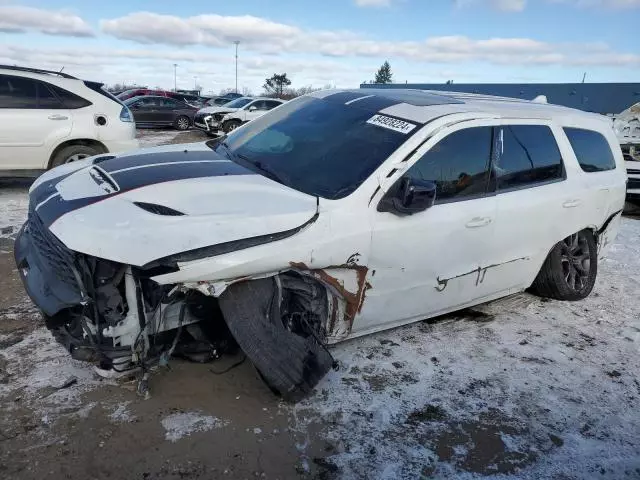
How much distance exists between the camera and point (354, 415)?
2.86m

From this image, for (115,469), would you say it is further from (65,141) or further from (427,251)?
(65,141)

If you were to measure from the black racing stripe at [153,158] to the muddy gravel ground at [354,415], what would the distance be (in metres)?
1.19

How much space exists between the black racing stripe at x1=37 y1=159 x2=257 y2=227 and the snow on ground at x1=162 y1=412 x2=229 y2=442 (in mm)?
1178

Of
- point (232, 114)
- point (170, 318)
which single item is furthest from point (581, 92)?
point (170, 318)

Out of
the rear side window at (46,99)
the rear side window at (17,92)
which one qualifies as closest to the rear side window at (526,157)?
the rear side window at (46,99)

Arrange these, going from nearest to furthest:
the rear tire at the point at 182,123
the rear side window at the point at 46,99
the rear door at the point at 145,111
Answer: the rear side window at the point at 46,99 → the rear door at the point at 145,111 → the rear tire at the point at 182,123

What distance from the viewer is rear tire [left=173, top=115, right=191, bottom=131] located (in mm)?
21328

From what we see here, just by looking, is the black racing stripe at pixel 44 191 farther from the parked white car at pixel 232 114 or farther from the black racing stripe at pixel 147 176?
the parked white car at pixel 232 114

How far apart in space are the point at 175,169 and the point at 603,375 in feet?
10.1

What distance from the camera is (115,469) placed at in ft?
7.72

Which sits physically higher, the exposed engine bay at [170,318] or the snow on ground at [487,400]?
the exposed engine bay at [170,318]

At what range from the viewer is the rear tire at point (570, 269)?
4441 millimetres

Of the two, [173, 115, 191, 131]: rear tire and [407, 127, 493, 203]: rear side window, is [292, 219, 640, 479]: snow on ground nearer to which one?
[407, 127, 493, 203]: rear side window

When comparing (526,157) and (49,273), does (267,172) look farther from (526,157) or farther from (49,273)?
(526,157)
